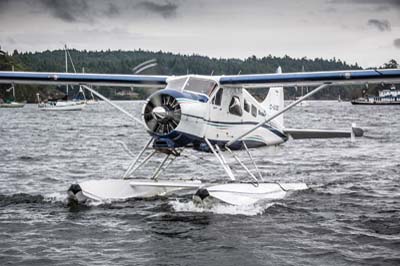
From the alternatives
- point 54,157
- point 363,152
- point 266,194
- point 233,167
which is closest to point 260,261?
point 266,194

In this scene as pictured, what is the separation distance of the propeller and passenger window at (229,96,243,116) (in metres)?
2.41

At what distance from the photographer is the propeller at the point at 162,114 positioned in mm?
12195

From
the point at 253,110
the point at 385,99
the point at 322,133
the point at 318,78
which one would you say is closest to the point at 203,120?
the point at 253,110

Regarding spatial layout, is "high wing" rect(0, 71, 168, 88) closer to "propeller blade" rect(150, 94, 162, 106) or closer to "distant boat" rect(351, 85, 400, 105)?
"propeller blade" rect(150, 94, 162, 106)

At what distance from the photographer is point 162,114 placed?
40.0 feet

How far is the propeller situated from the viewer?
12.2 metres

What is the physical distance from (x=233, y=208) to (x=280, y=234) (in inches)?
79.2

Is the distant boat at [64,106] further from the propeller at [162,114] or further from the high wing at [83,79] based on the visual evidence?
the propeller at [162,114]

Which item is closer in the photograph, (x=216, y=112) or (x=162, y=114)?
(x=162, y=114)

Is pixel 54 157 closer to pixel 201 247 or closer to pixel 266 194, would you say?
pixel 266 194

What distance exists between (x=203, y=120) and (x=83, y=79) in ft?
11.3

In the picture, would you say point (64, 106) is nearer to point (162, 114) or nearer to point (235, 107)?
point (235, 107)

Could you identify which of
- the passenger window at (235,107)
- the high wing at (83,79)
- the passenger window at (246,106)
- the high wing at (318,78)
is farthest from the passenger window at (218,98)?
the high wing at (83,79)

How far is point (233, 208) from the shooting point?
12.7m
